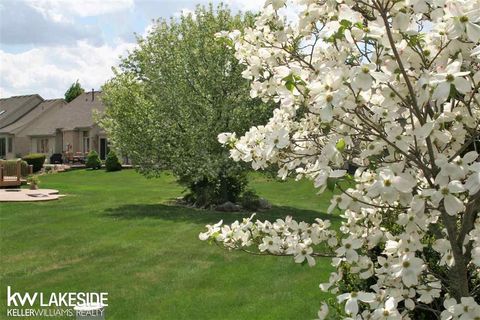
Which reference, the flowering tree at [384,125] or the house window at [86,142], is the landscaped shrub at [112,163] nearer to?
the house window at [86,142]

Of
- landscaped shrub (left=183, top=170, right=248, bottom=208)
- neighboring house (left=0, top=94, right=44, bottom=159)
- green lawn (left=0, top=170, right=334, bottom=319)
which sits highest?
neighboring house (left=0, top=94, right=44, bottom=159)

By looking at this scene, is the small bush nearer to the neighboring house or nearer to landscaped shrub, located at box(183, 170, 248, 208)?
landscaped shrub, located at box(183, 170, 248, 208)

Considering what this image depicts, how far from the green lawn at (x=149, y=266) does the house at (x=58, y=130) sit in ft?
98.8

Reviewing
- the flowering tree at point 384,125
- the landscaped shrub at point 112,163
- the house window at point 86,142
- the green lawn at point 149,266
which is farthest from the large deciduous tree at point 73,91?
the flowering tree at point 384,125

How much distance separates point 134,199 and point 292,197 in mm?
6799

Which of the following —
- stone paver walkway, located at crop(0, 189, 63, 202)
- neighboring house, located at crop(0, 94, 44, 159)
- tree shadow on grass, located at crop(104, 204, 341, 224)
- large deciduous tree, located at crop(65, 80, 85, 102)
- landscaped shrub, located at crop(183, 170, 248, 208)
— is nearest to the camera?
tree shadow on grass, located at crop(104, 204, 341, 224)

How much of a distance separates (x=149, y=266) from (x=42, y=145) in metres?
46.3

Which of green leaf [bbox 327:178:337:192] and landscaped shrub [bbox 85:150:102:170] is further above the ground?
green leaf [bbox 327:178:337:192]

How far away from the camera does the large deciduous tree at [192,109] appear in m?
17.9

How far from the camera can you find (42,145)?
5300 centimetres

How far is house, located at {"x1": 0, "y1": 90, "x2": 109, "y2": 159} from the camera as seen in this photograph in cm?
4834

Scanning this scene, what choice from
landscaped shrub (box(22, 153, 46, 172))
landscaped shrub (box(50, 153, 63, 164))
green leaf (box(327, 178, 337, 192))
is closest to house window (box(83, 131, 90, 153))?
landscaped shrub (box(50, 153, 63, 164))

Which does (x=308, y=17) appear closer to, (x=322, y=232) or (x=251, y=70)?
(x=251, y=70)

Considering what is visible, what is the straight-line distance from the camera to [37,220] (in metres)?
15.8
